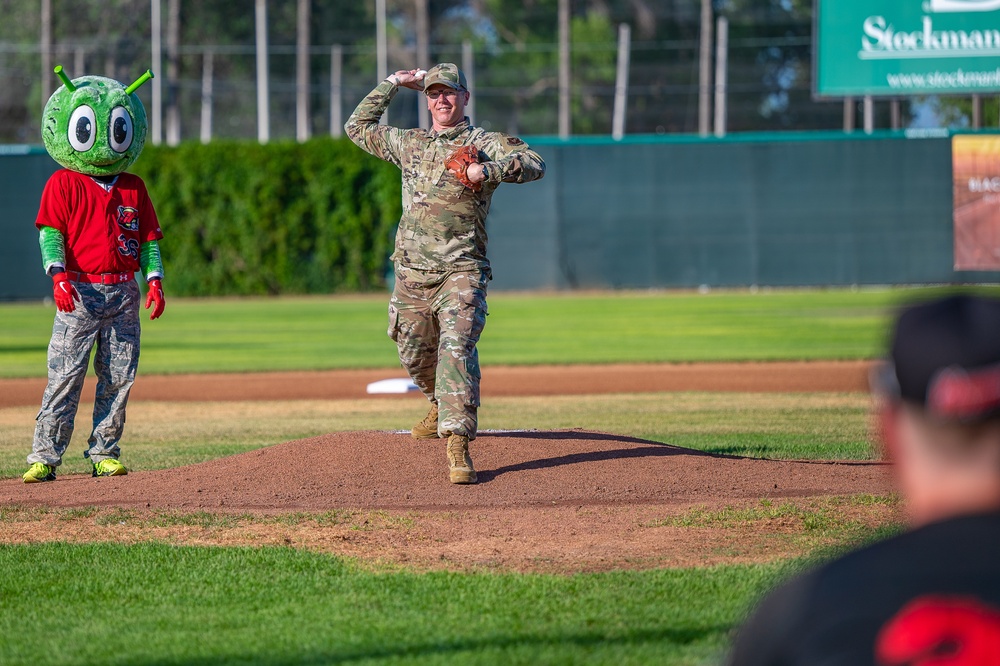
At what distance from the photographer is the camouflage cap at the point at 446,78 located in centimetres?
662

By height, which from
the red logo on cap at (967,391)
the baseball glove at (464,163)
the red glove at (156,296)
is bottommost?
the red logo on cap at (967,391)

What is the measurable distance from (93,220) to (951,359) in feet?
20.5

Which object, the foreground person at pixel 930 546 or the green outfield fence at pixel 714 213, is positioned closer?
the foreground person at pixel 930 546

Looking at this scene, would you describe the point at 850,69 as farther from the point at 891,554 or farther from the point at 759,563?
the point at 891,554

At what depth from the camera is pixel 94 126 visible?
24.1ft

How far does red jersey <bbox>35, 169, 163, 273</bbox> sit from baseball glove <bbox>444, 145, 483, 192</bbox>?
1673 mm

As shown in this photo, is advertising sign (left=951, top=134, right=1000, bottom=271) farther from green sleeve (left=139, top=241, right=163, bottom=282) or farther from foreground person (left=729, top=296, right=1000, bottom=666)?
foreground person (left=729, top=296, right=1000, bottom=666)

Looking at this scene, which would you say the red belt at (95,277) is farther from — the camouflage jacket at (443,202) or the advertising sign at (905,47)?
the advertising sign at (905,47)

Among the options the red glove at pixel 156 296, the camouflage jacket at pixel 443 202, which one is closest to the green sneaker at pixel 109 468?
the red glove at pixel 156 296

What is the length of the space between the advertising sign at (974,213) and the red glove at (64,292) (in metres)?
26.0

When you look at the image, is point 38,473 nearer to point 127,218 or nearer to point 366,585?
point 127,218

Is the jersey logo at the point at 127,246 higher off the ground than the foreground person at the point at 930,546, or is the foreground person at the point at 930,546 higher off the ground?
the jersey logo at the point at 127,246

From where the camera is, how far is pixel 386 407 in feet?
39.5

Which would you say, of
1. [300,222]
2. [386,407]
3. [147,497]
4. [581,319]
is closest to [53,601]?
[147,497]
